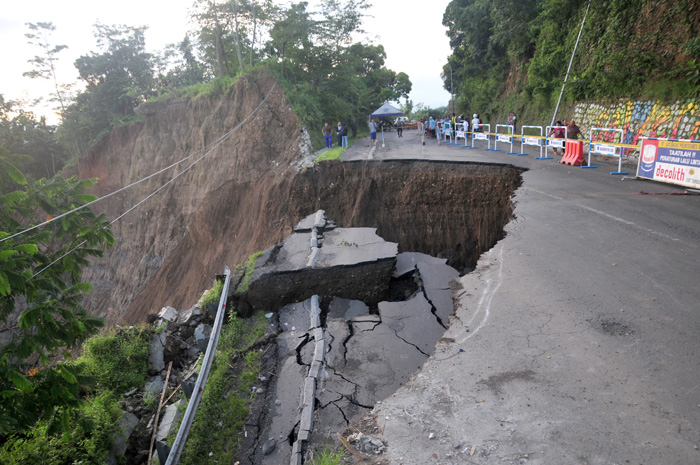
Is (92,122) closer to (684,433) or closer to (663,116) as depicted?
(663,116)

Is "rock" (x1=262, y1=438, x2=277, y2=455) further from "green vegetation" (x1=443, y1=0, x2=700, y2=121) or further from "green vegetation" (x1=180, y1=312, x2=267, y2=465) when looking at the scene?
"green vegetation" (x1=443, y1=0, x2=700, y2=121)

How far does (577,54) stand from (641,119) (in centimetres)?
A: 651

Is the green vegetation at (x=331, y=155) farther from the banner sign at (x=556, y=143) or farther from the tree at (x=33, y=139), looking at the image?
the tree at (x=33, y=139)

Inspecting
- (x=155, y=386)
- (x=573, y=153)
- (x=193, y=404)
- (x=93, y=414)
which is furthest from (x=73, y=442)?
(x=573, y=153)

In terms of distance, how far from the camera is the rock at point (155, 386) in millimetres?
7165

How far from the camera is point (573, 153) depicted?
1399cm

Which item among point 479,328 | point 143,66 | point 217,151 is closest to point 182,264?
point 217,151

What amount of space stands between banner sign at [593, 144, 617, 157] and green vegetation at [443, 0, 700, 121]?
2.74m

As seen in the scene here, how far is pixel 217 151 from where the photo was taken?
78.5ft

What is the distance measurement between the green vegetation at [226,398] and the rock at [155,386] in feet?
4.42

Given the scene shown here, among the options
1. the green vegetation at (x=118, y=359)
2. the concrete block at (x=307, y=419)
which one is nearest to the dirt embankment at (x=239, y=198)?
the green vegetation at (x=118, y=359)

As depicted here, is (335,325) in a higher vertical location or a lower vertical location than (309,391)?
lower

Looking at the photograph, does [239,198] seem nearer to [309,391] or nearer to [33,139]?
[309,391]

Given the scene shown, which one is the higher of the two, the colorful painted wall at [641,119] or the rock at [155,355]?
the colorful painted wall at [641,119]
